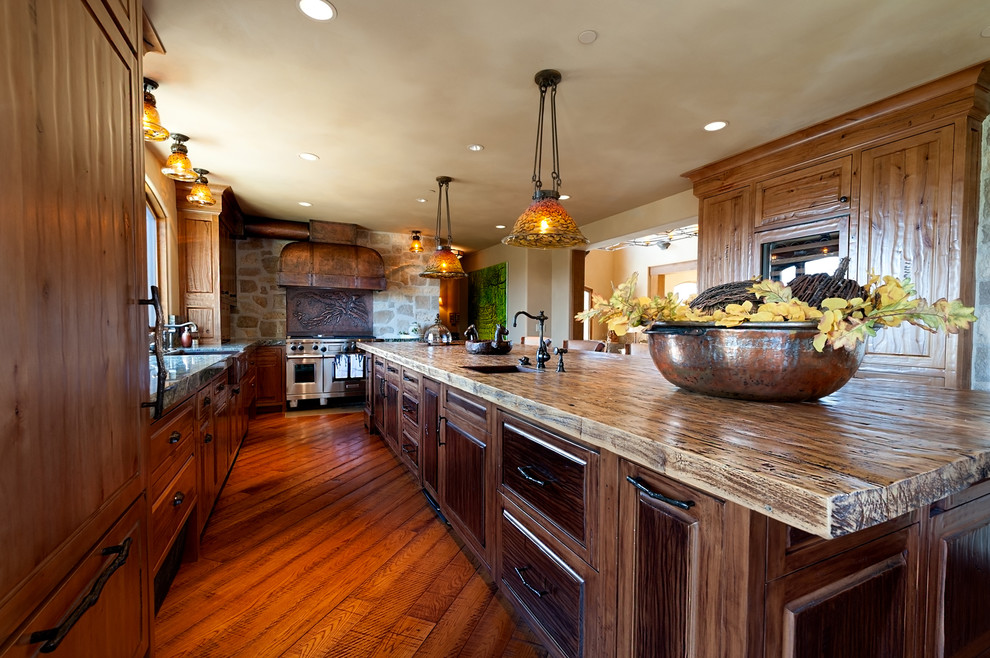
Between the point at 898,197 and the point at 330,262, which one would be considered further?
the point at 330,262

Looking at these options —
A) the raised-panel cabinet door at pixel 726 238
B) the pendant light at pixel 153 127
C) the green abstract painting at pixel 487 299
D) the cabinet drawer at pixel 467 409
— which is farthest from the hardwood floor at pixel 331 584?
the green abstract painting at pixel 487 299

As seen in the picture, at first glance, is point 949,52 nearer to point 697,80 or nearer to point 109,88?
point 697,80

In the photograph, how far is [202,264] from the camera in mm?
4234

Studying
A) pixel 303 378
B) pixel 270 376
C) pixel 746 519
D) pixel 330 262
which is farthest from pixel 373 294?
pixel 746 519

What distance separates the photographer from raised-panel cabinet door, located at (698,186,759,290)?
3.42 m

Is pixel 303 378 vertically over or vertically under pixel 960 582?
under

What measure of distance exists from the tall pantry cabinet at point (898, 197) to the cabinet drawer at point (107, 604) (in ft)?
9.86

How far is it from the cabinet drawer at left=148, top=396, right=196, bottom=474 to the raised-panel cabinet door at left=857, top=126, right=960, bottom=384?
3.57 metres

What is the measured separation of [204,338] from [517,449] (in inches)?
167

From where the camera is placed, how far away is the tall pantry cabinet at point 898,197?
234 cm

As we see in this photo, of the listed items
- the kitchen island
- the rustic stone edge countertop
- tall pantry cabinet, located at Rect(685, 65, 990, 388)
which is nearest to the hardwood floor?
the kitchen island

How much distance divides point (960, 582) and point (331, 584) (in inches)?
79.7

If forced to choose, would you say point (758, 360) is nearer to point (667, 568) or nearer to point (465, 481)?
point (667, 568)

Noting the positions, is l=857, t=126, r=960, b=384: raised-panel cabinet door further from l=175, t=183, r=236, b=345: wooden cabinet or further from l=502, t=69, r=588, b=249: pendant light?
l=175, t=183, r=236, b=345: wooden cabinet
